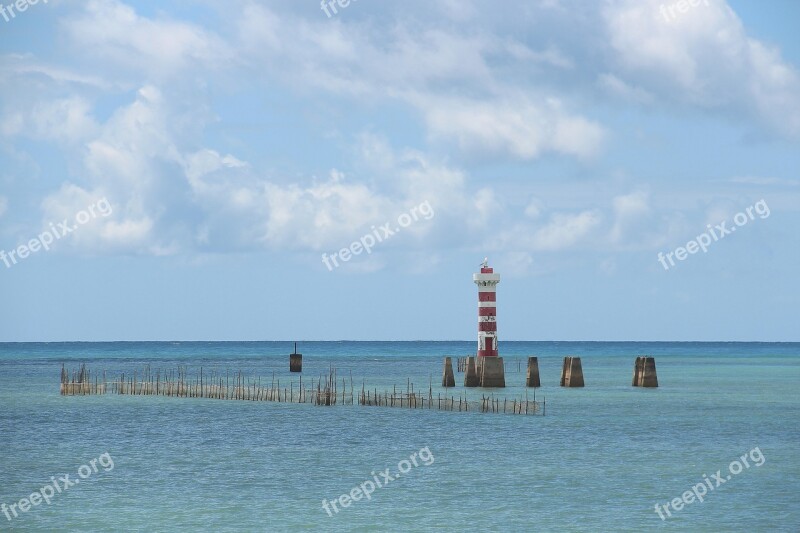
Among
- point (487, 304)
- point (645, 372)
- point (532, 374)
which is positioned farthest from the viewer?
point (645, 372)

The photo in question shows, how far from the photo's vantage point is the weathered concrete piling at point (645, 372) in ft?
360

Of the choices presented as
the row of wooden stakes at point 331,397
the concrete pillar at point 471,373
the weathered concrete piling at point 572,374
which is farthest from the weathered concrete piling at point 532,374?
the concrete pillar at point 471,373

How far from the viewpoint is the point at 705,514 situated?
140ft

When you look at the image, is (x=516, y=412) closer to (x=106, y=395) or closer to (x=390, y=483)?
(x=390, y=483)

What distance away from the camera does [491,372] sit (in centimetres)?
9050

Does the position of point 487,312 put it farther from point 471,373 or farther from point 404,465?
point 404,465

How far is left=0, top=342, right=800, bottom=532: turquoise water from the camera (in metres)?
41.9

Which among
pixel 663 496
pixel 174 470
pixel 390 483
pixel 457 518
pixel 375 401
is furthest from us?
pixel 375 401

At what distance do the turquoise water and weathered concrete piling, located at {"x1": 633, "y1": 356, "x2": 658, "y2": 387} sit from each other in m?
16.1

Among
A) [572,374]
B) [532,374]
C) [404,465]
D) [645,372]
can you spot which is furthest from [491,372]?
[404,465]

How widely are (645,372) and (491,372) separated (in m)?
25.5

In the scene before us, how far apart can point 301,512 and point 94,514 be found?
7.38m

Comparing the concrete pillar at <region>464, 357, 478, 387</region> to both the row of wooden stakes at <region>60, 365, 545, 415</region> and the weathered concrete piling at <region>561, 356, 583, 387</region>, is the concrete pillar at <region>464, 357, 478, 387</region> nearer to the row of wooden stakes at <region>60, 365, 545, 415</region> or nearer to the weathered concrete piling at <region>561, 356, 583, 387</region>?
the row of wooden stakes at <region>60, 365, 545, 415</region>

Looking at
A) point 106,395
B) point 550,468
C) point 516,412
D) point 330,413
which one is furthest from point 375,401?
point 550,468
